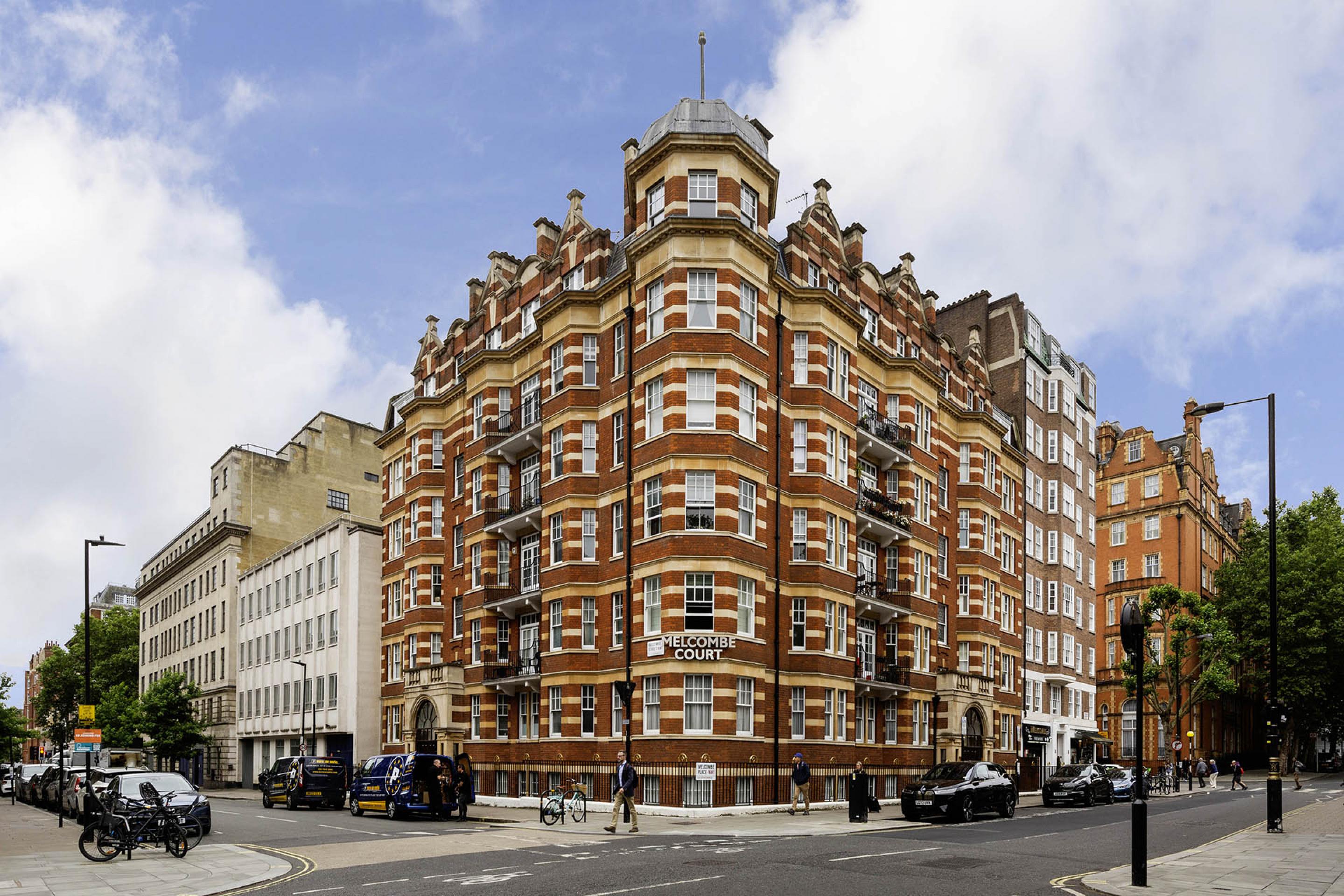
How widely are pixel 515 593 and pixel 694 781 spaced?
44.9 feet

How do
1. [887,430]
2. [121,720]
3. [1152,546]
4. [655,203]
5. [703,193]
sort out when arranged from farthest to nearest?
[1152,546] → [121,720] → [887,430] → [655,203] → [703,193]

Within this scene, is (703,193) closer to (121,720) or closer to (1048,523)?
(1048,523)

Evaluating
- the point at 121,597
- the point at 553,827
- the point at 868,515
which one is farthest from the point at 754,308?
the point at 121,597

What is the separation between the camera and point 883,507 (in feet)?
152

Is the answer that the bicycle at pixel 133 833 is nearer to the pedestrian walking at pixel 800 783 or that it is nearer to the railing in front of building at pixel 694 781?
the railing in front of building at pixel 694 781

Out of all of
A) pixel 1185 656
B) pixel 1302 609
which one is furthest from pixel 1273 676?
pixel 1302 609

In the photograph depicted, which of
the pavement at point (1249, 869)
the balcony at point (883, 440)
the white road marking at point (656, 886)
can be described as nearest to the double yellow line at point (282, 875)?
the white road marking at point (656, 886)

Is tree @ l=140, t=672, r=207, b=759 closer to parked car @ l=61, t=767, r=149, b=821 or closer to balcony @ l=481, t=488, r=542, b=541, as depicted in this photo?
parked car @ l=61, t=767, r=149, b=821

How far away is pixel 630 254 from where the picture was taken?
130 feet

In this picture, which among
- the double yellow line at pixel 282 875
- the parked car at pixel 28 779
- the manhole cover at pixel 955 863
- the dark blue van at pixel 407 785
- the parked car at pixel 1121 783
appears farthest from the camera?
the parked car at pixel 28 779

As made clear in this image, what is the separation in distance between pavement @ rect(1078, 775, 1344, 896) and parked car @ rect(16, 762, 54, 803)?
50626 millimetres

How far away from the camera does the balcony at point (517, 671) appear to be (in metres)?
42.9

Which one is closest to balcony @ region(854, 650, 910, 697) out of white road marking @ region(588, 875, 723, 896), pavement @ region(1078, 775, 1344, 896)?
pavement @ region(1078, 775, 1344, 896)

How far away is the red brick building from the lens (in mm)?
82500
